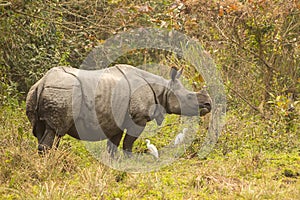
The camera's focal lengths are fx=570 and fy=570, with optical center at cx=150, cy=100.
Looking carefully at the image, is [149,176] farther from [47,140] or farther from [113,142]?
[47,140]

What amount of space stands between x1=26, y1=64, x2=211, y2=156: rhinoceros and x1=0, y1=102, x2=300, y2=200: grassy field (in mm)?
333

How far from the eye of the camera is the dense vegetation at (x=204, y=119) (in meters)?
6.27

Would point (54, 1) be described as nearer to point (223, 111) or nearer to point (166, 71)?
point (166, 71)

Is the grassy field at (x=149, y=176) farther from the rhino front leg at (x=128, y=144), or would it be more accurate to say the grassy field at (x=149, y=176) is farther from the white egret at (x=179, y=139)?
the rhino front leg at (x=128, y=144)

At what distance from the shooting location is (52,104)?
6750 mm

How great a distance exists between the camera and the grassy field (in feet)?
19.6

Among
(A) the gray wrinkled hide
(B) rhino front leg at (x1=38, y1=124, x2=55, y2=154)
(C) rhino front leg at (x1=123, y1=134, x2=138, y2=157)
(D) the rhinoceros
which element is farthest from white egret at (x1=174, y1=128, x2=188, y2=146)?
(B) rhino front leg at (x1=38, y1=124, x2=55, y2=154)

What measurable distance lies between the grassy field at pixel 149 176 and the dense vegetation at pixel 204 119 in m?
0.01

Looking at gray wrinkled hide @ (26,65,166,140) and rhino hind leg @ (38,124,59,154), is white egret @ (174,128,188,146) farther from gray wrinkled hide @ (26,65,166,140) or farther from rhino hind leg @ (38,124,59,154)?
rhino hind leg @ (38,124,59,154)

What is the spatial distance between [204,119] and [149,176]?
282 centimetres

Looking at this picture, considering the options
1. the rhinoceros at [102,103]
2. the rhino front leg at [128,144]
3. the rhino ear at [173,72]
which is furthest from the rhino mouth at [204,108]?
the rhino front leg at [128,144]

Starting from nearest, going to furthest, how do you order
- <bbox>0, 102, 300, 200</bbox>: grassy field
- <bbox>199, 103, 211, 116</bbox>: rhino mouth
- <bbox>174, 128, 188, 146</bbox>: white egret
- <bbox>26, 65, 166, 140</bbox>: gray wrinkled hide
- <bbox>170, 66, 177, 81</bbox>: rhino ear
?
<bbox>0, 102, 300, 200</bbox>: grassy field < <bbox>26, 65, 166, 140</bbox>: gray wrinkled hide < <bbox>170, 66, 177, 81</bbox>: rhino ear < <bbox>199, 103, 211, 116</bbox>: rhino mouth < <bbox>174, 128, 188, 146</bbox>: white egret

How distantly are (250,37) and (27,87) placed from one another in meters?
4.92

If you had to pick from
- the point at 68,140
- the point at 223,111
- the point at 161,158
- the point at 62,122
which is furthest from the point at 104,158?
the point at 223,111
